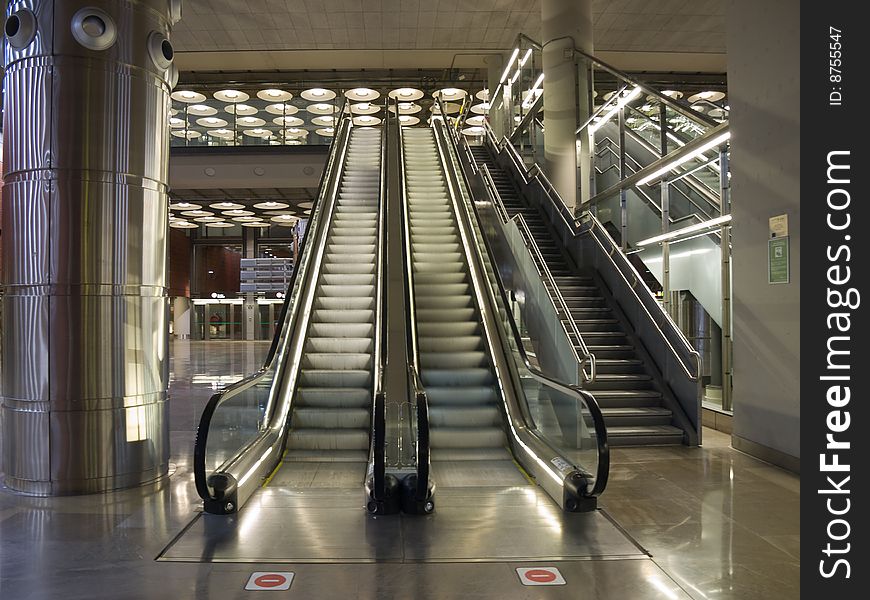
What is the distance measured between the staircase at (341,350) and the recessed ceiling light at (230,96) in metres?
9.97

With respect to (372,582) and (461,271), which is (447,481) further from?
(461,271)

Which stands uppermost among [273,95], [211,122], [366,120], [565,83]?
[366,120]

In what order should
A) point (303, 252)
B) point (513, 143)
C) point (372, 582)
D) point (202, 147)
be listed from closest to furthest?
1. point (372, 582)
2. point (303, 252)
3. point (513, 143)
4. point (202, 147)

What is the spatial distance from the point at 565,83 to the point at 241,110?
11.7 metres

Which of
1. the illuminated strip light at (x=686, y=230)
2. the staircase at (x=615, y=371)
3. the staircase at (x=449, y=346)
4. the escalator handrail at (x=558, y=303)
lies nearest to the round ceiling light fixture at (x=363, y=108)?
the staircase at (x=449, y=346)

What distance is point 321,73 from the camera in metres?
22.5

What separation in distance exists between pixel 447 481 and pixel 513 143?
1239cm

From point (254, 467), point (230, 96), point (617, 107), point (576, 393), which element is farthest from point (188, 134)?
point (576, 393)

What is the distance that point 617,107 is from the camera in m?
11.0

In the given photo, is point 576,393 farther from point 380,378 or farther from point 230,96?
point 230,96

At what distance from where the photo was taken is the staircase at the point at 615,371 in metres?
7.04

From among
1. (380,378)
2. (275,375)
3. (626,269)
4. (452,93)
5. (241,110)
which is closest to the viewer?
(380,378)
